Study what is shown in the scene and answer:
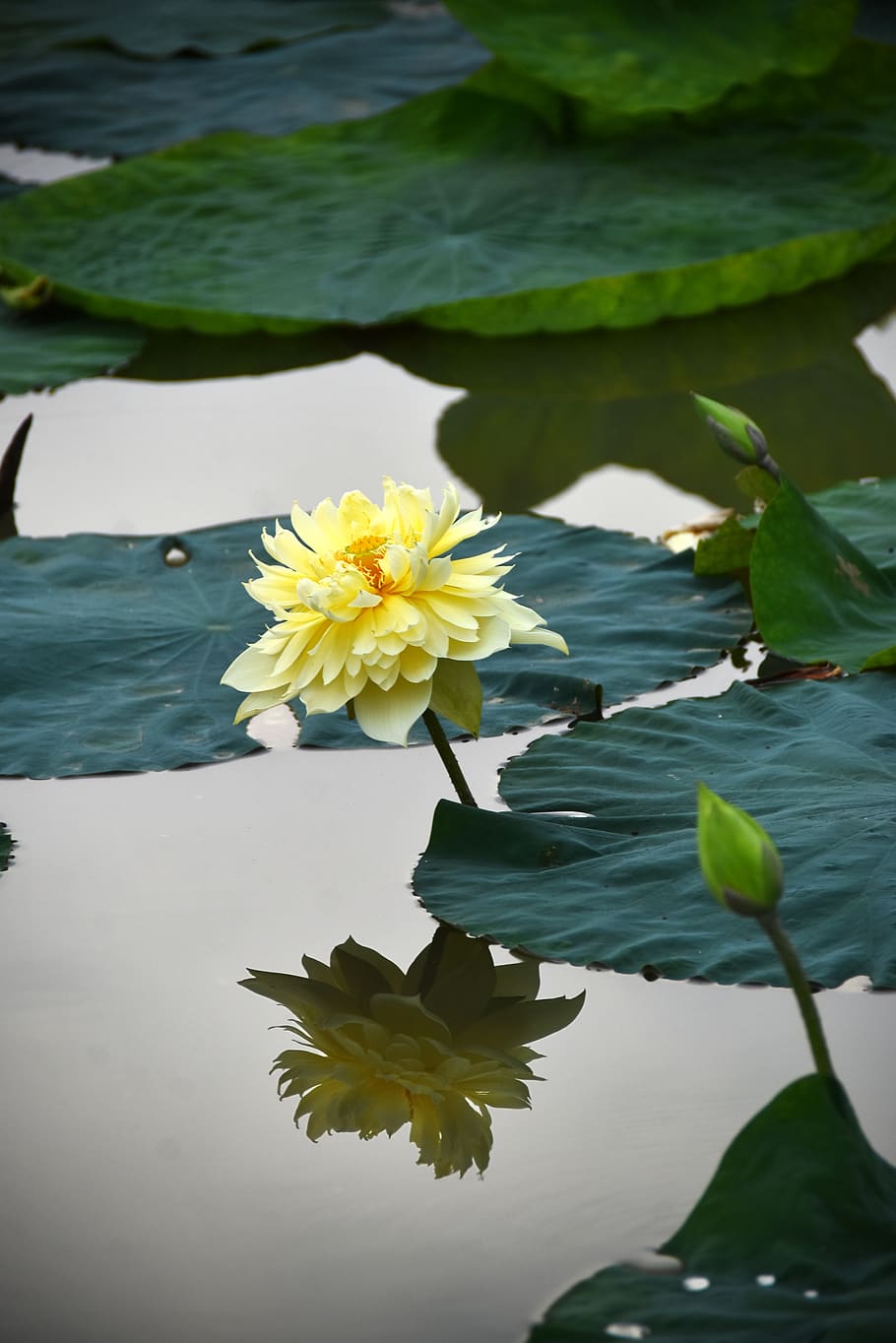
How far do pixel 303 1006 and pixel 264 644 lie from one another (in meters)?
0.24

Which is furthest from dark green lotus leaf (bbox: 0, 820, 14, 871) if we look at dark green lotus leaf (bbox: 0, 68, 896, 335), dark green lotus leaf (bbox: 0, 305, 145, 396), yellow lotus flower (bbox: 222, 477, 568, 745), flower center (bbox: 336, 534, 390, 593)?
dark green lotus leaf (bbox: 0, 68, 896, 335)

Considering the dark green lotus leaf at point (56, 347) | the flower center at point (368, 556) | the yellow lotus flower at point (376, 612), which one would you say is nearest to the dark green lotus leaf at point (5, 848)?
the yellow lotus flower at point (376, 612)

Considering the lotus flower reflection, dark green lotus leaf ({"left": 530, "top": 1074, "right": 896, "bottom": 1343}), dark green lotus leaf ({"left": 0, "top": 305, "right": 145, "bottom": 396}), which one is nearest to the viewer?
dark green lotus leaf ({"left": 530, "top": 1074, "right": 896, "bottom": 1343})

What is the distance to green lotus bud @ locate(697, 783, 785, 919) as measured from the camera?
2.45 feet

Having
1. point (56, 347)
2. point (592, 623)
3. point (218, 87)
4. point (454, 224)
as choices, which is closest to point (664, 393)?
point (454, 224)

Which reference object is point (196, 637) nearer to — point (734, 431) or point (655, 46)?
point (734, 431)

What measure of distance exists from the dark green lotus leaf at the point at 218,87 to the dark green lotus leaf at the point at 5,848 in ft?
6.75

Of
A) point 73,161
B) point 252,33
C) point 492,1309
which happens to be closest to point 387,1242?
point 492,1309

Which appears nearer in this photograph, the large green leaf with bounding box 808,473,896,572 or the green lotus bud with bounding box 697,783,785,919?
the green lotus bud with bounding box 697,783,785,919

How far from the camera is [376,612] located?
104 centimetres

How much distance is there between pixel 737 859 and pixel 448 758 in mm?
402

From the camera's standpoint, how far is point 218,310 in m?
2.13

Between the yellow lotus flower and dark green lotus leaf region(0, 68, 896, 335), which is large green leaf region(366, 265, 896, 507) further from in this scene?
the yellow lotus flower

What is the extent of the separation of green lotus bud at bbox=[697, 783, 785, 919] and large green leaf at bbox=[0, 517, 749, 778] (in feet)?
1.74
